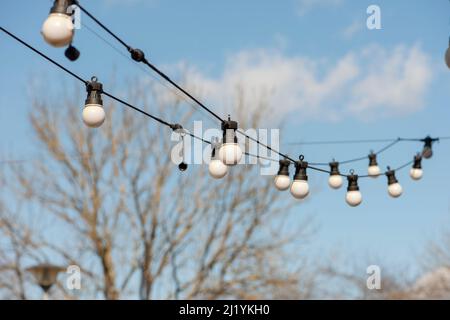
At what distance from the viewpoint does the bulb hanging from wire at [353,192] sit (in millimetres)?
7096

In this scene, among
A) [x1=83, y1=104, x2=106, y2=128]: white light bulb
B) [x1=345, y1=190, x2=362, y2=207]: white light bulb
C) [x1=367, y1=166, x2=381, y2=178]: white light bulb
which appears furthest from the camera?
[x1=367, y1=166, x2=381, y2=178]: white light bulb

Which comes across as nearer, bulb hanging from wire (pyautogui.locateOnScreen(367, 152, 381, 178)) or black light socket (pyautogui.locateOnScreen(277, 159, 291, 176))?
black light socket (pyautogui.locateOnScreen(277, 159, 291, 176))

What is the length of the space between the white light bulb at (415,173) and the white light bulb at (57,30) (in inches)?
242

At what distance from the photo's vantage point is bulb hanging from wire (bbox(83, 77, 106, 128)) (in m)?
4.54

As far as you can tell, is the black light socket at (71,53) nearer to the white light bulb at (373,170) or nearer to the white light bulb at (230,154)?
the white light bulb at (230,154)

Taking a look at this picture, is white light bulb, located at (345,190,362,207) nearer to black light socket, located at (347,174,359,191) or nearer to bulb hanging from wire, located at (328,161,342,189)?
black light socket, located at (347,174,359,191)

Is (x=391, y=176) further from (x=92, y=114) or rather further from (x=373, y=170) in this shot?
(x=92, y=114)


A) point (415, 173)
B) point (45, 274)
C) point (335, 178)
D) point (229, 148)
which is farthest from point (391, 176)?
point (45, 274)

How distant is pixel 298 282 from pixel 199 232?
2.94m

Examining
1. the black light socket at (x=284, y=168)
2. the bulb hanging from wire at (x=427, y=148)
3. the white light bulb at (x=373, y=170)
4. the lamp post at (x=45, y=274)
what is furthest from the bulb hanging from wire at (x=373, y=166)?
the lamp post at (x=45, y=274)

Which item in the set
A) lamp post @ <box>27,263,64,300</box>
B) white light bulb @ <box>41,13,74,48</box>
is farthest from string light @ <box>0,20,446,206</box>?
lamp post @ <box>27,263,64,300</box>

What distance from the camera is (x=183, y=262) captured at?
1516 cm

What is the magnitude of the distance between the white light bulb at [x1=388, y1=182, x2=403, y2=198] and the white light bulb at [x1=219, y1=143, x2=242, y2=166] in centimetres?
344
